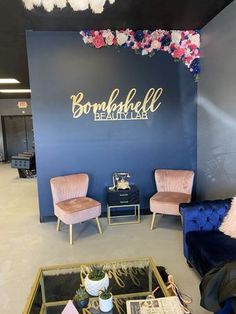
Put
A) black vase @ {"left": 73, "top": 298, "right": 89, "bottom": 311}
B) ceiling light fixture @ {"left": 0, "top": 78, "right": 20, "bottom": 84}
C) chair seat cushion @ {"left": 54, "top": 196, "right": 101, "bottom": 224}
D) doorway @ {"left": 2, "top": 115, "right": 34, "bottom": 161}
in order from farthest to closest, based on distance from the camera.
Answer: doorway @ {"left": 2, "top": 115, "right": 34, "bottom": 161}
ceiling light fixture @ {"left": 0, "top": 78, "right": 20, "bottom": 84}
chair seat cushion @ {"left": 54, "top": 196, "right": 101, "bottom": 224}
black vase @ {"left": 73, "top": 298, "right": 89, "bottom": 311}

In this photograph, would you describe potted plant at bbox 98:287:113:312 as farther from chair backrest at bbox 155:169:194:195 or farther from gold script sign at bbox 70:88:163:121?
gold script sign at bbox 70:88:163:121

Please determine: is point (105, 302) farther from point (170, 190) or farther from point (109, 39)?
point (109, 39)

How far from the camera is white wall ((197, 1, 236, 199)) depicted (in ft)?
10.4

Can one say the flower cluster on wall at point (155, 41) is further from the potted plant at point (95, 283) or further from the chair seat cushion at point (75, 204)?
the potted plant at point (95, 283)

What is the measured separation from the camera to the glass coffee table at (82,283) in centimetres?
170

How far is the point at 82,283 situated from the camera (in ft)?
6.23

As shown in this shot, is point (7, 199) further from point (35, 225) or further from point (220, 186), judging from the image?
point (220, 186)

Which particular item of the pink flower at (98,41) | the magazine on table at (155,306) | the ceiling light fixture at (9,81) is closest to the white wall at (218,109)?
the pink flower at (98,41)

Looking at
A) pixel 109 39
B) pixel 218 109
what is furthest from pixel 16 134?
pixel 218 109

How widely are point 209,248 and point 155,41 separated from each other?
298 centimetres

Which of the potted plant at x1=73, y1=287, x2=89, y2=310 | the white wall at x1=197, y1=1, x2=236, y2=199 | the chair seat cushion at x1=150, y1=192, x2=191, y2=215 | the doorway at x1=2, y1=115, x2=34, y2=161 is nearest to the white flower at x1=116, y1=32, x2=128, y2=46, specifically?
the white wall at x1=197, y1=1, x2=236, y2=199

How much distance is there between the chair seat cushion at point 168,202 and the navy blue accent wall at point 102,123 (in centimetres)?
61

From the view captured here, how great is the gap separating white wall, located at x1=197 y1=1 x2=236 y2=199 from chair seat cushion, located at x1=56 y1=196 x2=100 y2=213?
5.50 ft

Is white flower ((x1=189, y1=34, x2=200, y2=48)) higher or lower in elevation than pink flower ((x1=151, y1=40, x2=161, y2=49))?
higher
